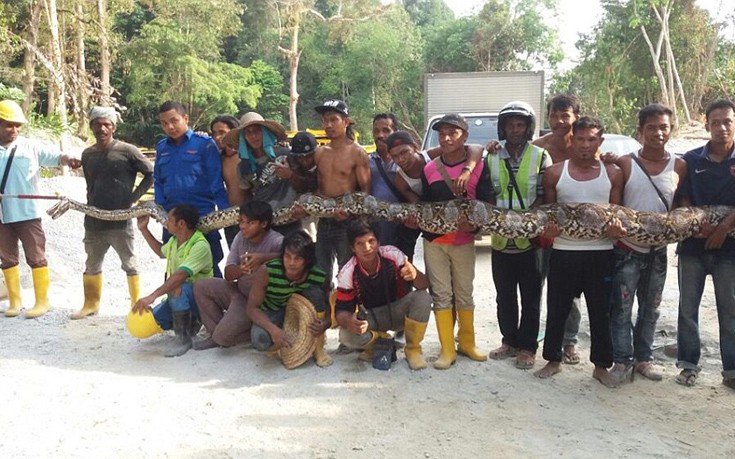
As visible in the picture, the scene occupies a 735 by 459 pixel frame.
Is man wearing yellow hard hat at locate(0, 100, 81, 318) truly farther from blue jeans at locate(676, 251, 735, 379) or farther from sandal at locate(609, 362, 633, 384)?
blue jeans at locate(676, 251, 735, 379)

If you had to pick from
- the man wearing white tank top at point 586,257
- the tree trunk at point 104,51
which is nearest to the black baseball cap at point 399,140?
the man wearing white tank top at point 586,257

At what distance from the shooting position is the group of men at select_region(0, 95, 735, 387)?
4355mm

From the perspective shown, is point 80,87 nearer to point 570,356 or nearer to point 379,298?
point 379,298

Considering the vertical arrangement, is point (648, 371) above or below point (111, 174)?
below

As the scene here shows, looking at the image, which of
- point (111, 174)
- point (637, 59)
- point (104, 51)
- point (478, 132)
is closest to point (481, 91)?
point (478, 132)

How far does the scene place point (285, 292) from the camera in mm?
4781

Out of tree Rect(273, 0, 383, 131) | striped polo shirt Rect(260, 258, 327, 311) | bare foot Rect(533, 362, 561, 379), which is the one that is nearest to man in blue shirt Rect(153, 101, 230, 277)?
striped polo shirt Rect(260, 258, 327, 311)

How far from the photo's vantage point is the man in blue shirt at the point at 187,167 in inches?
215

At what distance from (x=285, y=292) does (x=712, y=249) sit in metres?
3.32

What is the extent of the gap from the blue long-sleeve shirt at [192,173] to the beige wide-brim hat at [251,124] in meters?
0.17

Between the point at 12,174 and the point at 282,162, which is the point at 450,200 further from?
the point at 12,174

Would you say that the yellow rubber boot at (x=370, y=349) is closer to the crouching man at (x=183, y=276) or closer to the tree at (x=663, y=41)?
the crouching man at (x=183, y=276)

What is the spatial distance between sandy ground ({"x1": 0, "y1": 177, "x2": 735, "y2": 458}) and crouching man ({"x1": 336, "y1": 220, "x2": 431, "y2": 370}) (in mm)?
262

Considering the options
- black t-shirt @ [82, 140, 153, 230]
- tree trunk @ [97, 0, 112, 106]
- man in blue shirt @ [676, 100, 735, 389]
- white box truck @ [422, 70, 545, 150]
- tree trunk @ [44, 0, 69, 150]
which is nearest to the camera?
man in blue shirt @ [676, 100, 735, 389]
